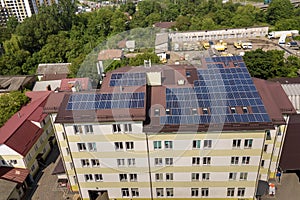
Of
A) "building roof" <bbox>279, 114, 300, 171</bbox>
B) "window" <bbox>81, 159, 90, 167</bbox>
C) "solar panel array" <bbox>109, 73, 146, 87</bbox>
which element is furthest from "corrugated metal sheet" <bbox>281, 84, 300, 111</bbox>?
"window" <bbox>81, 159, 90, 167</bbox>

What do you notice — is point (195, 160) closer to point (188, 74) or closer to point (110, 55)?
point (188, 74)

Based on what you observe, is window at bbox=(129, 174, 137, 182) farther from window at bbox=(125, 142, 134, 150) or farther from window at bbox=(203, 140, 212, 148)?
window at bbox=(203, 140, 212, 148)

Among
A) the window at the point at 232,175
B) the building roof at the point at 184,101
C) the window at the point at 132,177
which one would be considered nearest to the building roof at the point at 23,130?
the building roof at the point at 184,101

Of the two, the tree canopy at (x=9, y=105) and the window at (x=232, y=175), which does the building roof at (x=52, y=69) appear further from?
the window at (x=232, y=175)

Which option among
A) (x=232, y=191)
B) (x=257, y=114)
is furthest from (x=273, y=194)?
(x=257, y=114)

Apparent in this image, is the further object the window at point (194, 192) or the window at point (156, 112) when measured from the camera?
the window at point (194, 192)
